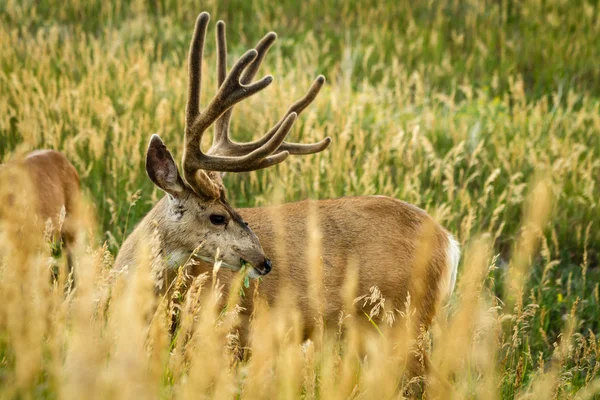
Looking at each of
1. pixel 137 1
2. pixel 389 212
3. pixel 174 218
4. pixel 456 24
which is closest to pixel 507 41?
pixel 456 24

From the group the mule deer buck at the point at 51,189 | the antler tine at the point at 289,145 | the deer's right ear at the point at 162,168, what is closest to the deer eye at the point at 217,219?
the deer's right ear at the point at 162,168

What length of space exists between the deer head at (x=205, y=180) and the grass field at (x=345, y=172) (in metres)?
0.34

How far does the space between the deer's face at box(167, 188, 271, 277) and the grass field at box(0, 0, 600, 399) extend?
0.28 meters

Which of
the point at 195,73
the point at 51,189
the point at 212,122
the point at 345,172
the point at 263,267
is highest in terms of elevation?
the point at 195,73

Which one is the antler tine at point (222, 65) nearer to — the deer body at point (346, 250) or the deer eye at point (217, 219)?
the deer body at point (346, 250)

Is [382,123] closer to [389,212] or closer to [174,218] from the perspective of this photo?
[389,212]

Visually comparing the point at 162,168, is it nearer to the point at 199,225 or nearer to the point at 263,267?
the point at 199,225

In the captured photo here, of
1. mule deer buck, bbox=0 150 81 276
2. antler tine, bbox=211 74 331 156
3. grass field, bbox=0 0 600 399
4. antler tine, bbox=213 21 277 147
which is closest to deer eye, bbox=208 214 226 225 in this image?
grass field, bbox=0 0 600 399

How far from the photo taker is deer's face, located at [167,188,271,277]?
398 centimetres

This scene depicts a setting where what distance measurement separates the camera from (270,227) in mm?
4578

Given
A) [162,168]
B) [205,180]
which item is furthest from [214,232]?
[162,168]

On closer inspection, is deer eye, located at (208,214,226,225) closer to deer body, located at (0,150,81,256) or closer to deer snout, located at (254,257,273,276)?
deer snout, located at (254,257,273,276)

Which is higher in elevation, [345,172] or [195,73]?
[195,73]

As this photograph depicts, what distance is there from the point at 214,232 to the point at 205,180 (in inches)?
11.0
